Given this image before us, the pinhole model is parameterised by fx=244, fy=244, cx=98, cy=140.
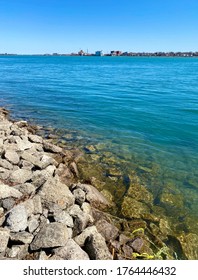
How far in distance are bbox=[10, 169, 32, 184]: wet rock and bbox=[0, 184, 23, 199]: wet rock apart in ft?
2.97

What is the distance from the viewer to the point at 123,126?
1812cm

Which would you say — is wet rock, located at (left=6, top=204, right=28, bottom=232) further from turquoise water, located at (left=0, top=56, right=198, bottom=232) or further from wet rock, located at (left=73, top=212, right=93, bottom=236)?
turquoise water, located at (left=0, top=56, right=198, bottom=232)

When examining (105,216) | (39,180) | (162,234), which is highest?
(39,180)

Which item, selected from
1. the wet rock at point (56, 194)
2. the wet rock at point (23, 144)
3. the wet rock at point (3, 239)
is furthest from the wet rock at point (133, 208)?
the wet rock at point (23, 144)

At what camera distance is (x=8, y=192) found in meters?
7.28

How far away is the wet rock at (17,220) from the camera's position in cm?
605

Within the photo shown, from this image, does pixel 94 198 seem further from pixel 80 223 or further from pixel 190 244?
pixel 190 244

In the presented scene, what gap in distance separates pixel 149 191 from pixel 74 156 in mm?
4349

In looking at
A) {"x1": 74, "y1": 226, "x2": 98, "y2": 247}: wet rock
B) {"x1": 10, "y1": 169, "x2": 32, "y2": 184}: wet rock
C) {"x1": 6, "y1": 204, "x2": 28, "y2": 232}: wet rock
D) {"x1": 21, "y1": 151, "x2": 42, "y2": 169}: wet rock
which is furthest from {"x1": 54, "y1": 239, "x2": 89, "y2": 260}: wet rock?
{"x1": 21, "y1": 151, "x2": 42, "y2": 169}: wet rock

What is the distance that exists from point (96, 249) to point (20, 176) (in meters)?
4.07

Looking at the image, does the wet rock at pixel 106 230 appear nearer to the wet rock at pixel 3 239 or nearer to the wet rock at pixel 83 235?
the wet rock at pixel 83 235

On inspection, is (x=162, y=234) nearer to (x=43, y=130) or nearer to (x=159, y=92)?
(x=43, y=130)

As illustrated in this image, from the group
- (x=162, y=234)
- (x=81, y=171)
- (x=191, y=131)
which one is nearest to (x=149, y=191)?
(x=162, y=234)

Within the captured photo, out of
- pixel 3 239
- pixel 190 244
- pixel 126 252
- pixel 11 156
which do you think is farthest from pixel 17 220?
pixel 190 244
